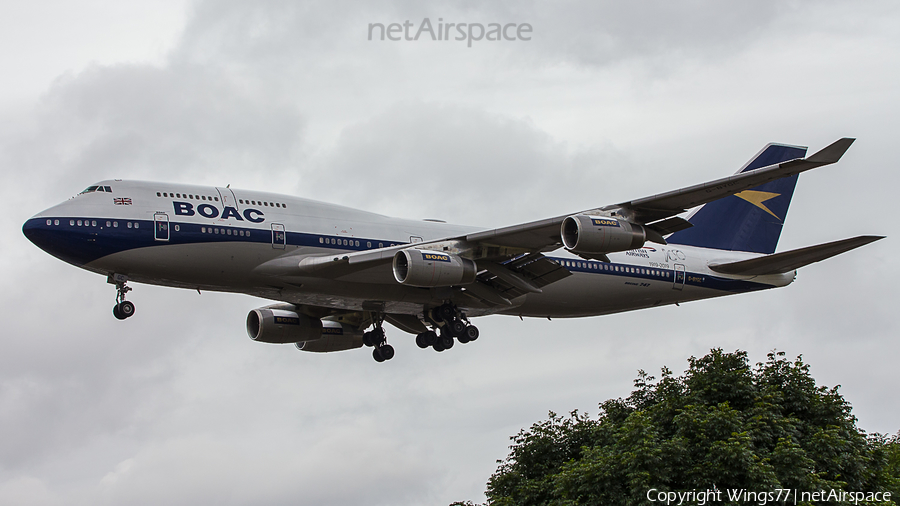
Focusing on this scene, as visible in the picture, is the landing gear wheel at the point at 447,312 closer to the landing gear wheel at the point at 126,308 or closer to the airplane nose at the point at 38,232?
the landing gear wheel at the point at 126,308

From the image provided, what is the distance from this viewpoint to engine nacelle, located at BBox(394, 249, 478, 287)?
34281mm

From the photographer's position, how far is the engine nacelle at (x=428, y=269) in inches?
1350

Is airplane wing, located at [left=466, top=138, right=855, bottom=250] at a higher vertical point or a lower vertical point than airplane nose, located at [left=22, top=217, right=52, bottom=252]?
lower

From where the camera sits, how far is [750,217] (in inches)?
1901

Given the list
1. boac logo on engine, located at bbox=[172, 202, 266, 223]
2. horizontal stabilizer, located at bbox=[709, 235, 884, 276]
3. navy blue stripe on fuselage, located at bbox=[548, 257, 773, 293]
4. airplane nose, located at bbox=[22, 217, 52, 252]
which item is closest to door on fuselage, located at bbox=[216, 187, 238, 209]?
boac logo on engine, located at bbox=[172, 202, 266, 223]

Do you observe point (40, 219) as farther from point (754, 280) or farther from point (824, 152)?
point (754, 280)

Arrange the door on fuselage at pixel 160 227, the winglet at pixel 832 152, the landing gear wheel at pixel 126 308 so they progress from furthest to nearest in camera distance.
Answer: the landing gear wheel at pixel 126 308
the door on fuselage at pixel 160 227
the winglet at pixel 832 152

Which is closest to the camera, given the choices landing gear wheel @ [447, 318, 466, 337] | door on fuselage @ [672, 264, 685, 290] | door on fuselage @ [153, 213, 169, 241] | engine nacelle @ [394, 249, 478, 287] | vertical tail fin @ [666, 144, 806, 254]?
door on fuselage @ [153, 213, 169, 241]

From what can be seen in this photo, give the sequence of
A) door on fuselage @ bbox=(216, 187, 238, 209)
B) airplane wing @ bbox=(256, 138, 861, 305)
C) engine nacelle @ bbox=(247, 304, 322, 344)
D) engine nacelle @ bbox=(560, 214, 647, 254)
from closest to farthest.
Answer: airplane wing @ bbox=(256, 138, 861, 305), engine nacelle @ bbox=(560, 214, 647, 254), door on fuselage @ bbox=(216, 187, 238, 209), engine nacelle @ bbox=(247, 304, 322, 344)

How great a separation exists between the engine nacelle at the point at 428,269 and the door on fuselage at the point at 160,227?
8.24 m

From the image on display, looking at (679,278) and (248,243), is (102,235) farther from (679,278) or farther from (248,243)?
(679,278)

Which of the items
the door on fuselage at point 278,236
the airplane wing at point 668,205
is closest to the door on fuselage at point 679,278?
the airplane wing at point 668,205

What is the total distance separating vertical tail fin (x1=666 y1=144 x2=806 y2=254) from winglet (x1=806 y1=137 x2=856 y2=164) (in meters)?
17.3

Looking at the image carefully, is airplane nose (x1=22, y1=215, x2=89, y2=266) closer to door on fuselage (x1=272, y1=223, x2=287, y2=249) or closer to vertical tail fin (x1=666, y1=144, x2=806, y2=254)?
door on fuselage (x1=272, y1=223, x2=287, y2=249)
